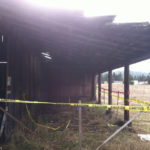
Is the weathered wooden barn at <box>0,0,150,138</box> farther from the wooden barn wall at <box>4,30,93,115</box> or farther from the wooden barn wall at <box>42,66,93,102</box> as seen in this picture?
the wooden barn wall at <box>42,66,93,102</box>

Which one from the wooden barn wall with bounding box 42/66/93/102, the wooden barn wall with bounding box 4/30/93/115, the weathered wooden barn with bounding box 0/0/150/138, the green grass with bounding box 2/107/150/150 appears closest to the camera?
the weathered wooden barn with bounding box 0/0/150/138

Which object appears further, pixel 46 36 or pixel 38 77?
pixel 38 77

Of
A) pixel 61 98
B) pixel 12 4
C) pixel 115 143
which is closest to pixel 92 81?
pixel 61 98

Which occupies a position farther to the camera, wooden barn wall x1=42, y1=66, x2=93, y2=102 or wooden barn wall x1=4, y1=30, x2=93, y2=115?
wooden barn wall x1=42, y1=66, x2=93, y2=102

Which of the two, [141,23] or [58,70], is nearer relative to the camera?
[141,23]

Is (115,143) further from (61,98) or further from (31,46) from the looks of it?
(61,98)

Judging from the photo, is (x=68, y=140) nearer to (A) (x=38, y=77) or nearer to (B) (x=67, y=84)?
(A) (x=38, y=77)

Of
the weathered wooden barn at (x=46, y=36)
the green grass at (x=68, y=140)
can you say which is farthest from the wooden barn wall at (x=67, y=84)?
the green grass at (x=68, y=140)

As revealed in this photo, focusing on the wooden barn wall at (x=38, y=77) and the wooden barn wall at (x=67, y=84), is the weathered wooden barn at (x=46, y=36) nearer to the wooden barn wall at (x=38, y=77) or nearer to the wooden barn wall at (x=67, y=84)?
the wooden barn wall at (x=38, y=77)

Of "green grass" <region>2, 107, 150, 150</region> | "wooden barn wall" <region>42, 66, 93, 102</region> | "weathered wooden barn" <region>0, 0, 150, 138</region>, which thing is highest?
"weathered wooden barn" <region>0, 0, 150, 138</region>

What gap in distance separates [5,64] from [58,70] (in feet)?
23.9

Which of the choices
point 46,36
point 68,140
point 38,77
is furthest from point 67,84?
point 46,36

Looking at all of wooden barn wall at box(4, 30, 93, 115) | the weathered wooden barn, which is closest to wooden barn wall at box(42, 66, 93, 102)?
wooden barn wall at box(4, 30, 93, 115)

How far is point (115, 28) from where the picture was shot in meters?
2.52
